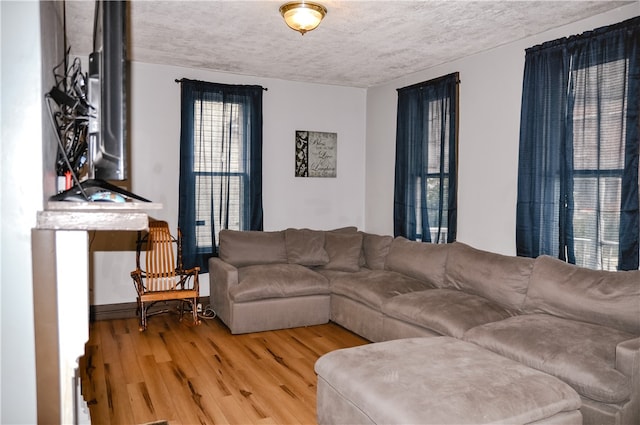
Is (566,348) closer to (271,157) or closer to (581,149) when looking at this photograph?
(581,149)

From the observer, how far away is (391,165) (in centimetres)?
594

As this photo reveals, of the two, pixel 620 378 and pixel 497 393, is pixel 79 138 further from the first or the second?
pixel 620 378

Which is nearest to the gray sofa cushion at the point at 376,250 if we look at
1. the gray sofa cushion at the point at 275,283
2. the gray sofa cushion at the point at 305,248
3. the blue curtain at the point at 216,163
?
the gray sofa cushion at the point at 305,248

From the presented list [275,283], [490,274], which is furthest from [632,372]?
[275,283]

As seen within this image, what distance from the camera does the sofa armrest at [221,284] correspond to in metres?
4.69

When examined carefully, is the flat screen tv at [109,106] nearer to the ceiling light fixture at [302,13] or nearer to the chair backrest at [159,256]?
the ceiling light fixture at [302,13]

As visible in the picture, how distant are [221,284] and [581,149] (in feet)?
11.2

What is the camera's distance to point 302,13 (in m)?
3.29

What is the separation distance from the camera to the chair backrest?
16.6 feet

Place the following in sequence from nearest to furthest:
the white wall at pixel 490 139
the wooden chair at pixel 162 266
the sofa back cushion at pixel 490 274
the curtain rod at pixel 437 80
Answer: the sofa back cushion at pixel 490 274, the white wall at pixel 490 139, the curtain rod at pixel 437 80, the wooden chair at pixel 162 266

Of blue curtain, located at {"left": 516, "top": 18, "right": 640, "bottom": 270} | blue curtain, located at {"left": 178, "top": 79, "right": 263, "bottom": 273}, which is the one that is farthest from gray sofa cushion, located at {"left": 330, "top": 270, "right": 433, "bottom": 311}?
blue curtain, located at {"left": 178, "top": 79, "right": 263, "bottom": 273}

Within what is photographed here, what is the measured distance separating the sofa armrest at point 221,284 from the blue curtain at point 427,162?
202 cm

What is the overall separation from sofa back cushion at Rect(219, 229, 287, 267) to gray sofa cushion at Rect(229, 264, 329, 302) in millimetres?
158

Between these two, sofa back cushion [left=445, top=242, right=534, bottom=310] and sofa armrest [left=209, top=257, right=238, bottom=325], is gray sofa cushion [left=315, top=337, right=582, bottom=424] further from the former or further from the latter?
sofa armrest [left=209, top=257, right=238, bottom=325]
